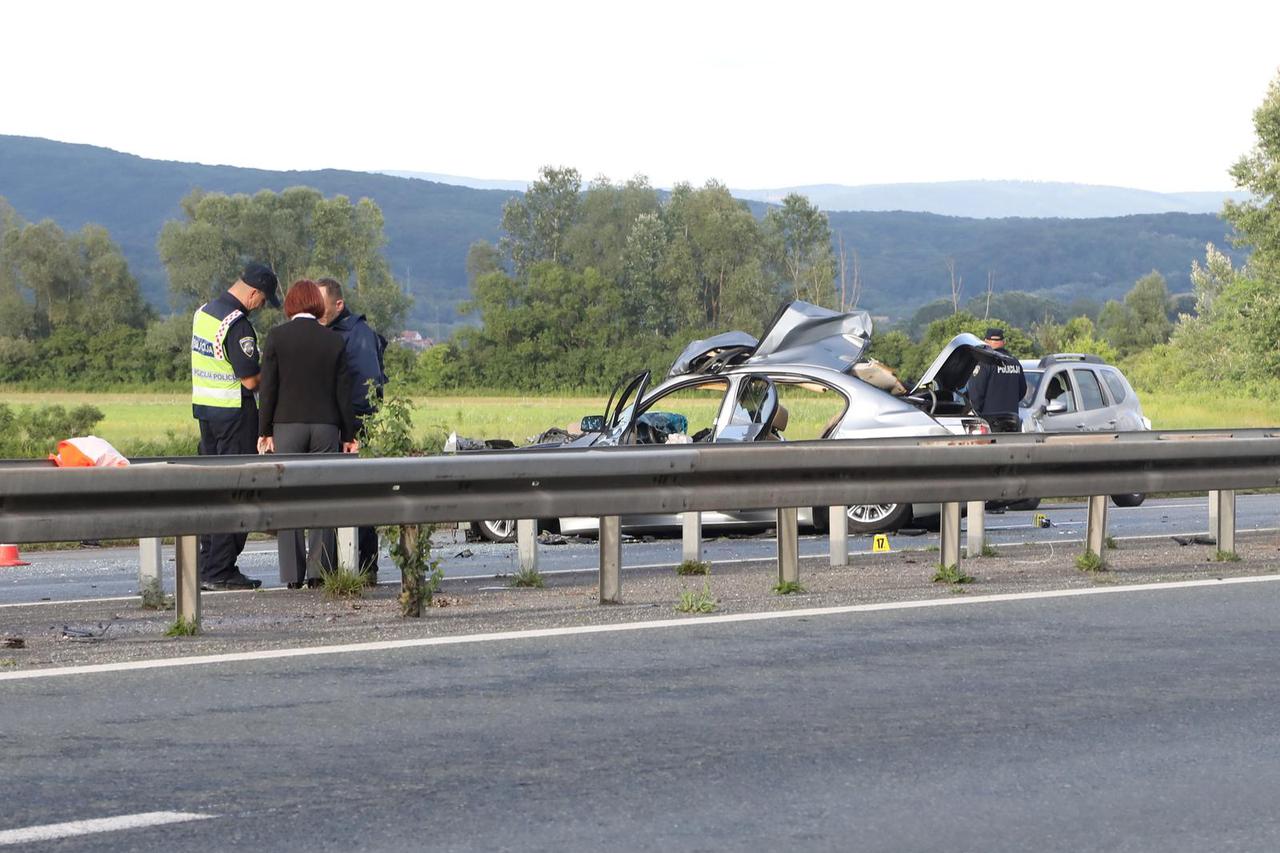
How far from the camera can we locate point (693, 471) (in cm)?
1006

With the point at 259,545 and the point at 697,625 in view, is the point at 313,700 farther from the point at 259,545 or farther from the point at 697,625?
the point at 259,545

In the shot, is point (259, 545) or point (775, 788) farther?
point (259, 545)

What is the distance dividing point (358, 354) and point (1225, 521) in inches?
228

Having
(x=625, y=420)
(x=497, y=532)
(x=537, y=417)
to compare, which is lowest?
(x=537, y=417)

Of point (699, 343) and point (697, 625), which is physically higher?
point (699, 343)

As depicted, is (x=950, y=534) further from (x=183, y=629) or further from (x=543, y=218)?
(x=543, y=218)

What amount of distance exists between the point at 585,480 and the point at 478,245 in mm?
177855

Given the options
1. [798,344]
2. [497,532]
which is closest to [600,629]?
[497,532]

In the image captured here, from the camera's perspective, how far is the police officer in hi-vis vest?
11.1 metres

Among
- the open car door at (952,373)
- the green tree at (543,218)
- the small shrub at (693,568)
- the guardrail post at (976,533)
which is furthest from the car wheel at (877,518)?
the green tree at (543,218)

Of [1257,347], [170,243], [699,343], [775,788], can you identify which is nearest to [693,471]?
[775,788]

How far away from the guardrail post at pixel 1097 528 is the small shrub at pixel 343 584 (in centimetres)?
450

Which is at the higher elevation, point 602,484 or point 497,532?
point 602,484

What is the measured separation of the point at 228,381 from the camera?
11.4 metres
